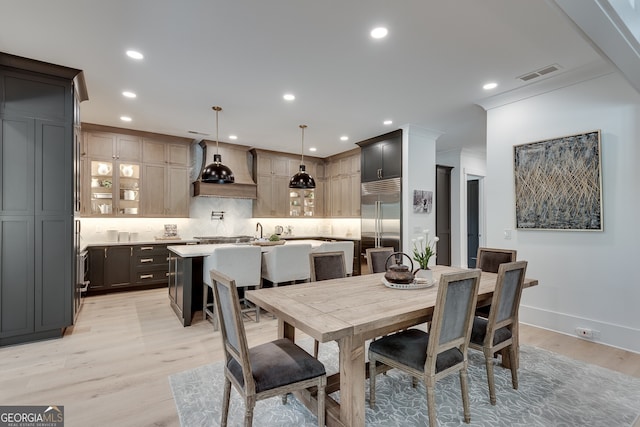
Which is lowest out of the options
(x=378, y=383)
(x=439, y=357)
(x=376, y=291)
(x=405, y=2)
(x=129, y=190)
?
(x=378, y=383)

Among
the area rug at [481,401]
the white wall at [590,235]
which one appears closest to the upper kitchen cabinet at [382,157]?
the white wall at [590,235]

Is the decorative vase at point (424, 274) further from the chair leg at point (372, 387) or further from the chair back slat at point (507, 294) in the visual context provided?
the chair leg at point (372, 387)

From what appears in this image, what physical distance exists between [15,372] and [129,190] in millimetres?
3576

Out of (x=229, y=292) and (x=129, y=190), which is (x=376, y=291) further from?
(x=129, y=190)

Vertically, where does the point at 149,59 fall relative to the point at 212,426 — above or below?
above

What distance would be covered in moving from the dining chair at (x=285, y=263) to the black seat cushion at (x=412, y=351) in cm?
197

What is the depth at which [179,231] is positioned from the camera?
630 cm

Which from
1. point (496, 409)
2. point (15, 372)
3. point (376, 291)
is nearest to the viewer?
point (496, 409)

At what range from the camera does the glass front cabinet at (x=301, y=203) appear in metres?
7.39

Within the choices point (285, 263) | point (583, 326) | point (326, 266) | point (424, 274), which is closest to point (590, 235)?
point (583, 326)

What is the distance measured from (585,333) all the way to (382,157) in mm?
3782

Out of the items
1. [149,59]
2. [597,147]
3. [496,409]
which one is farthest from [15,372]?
[597,147]

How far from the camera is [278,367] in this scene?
1734 millimetres

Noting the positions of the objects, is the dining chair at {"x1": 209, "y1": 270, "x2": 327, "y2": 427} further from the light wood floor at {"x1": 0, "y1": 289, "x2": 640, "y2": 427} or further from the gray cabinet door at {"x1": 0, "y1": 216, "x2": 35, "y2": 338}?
the gray cabinet door at {"x1": 0, "y1": 216, "x2": 35, "y2": 338}
